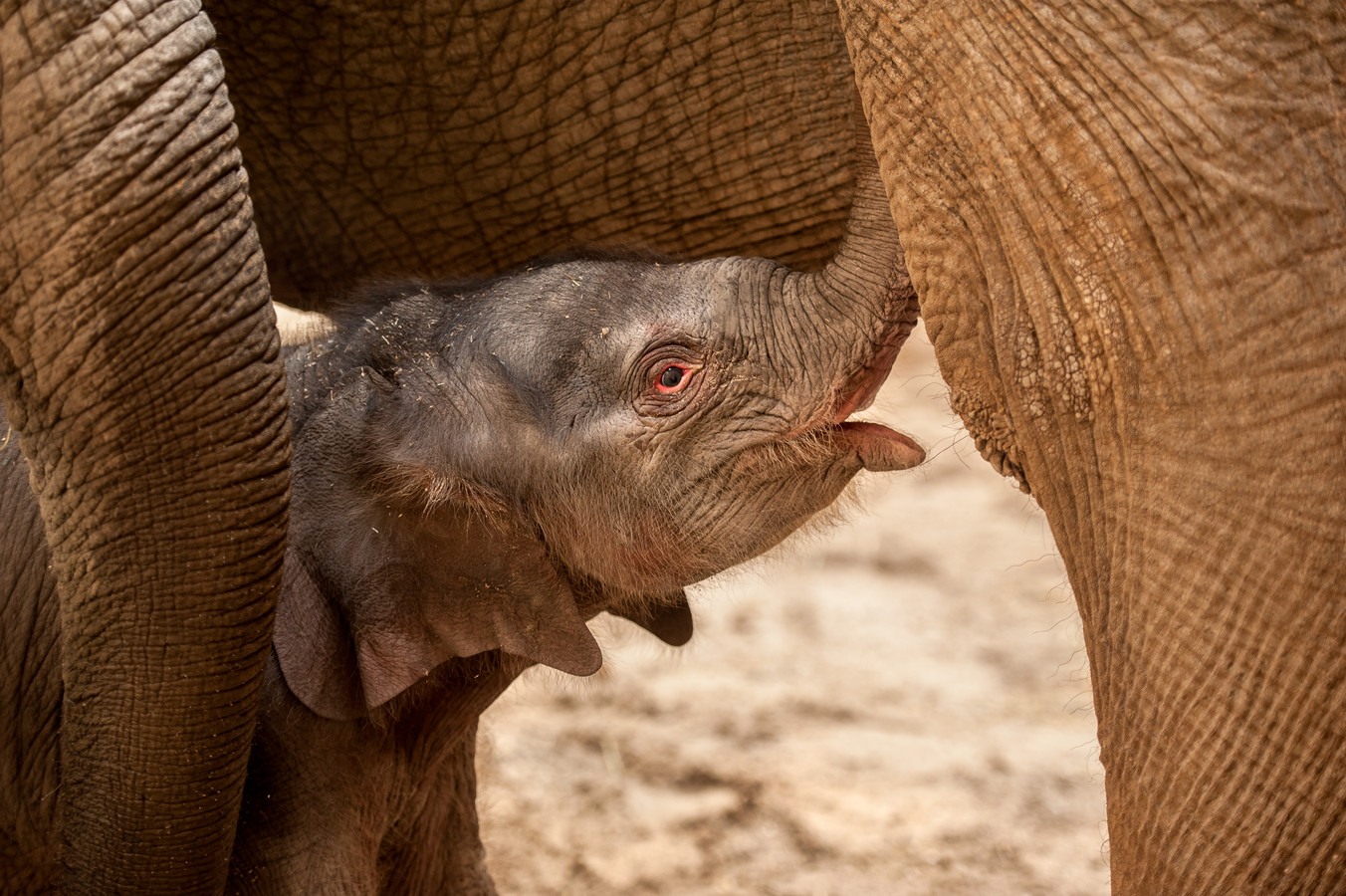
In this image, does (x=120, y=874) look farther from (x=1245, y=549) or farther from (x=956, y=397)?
(x=1245, y=549)

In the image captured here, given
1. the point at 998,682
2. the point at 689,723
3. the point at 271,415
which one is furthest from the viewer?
the point at 998,682


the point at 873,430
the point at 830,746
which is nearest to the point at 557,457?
the point at 873,430

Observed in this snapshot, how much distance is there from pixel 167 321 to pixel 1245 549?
1316mm

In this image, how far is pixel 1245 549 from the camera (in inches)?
66.4

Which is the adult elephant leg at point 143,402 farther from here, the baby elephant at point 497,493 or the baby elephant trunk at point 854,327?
the baby elephant trunk at point 854,327

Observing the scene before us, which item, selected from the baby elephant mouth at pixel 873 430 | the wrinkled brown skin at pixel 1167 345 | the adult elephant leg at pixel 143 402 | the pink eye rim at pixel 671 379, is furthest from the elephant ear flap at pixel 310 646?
the wrinkled brown skin at pixel 1167 345

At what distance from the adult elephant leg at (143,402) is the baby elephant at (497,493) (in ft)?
0.84

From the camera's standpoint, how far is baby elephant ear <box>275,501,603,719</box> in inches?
96.9

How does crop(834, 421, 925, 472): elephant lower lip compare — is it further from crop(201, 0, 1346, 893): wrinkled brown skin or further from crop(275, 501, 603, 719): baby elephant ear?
crop(275, 501, 603, 719): baby elephant ear

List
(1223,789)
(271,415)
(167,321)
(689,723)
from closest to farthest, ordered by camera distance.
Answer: (1223,789) → (167,321) → (271,415) → (689,723)

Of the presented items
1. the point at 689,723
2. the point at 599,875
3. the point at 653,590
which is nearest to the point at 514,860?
the point at 599,875

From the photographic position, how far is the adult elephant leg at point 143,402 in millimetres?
1870

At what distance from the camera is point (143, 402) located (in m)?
1.97

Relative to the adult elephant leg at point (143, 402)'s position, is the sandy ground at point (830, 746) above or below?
below
